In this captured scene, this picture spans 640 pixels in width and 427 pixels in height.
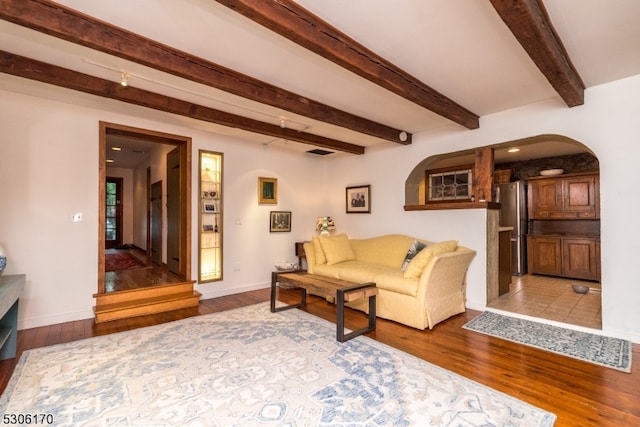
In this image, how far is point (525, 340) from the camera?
297 centimetres

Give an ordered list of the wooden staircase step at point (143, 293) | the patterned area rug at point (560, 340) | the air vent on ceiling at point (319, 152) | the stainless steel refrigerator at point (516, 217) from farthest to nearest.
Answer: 1. the stainless steel refrigerator at point (516, 217)
2. the air vent on ceiling at point (319, 152)
3. the wooden staircase step at point (143, 293)
4. the patterned area rug at point (560, 340)

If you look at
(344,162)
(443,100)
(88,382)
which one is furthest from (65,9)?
(344,162)

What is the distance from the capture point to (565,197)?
5.90 meters

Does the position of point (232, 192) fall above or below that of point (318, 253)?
above

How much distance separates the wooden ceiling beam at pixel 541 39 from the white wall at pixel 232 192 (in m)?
0.58

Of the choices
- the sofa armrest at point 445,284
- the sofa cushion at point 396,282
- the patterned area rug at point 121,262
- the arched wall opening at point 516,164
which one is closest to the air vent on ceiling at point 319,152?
the arched wall opening at point 516,164

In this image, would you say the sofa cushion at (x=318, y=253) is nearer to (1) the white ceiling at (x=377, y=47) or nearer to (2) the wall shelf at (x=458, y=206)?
(2) the wall shelf at (x=458, y=206)

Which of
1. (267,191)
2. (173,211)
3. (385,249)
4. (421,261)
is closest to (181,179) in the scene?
(173,211)

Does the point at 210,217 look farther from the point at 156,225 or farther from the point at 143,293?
the point at 156,225

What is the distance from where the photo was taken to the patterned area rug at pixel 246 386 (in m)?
1.83

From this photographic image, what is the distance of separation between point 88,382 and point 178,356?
62cm

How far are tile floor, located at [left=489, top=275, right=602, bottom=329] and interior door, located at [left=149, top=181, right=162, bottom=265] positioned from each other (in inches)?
237

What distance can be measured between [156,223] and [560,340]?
22.8 feet

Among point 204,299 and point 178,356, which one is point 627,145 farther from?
point 204,299
